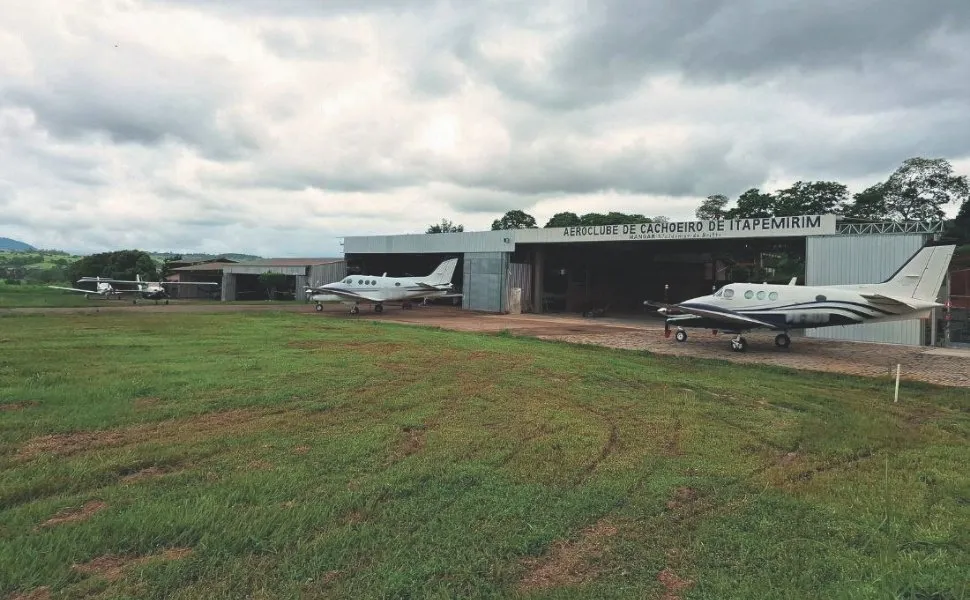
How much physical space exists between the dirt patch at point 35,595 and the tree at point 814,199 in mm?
72196

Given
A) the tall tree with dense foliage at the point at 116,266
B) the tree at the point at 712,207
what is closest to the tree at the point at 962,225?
the tree at the point at 712,207

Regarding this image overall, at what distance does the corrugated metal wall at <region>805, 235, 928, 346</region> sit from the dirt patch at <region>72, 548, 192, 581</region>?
24966mm

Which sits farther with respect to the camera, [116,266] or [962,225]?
[116,266]

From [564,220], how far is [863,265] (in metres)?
63.7

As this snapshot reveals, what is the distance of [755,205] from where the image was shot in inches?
2635

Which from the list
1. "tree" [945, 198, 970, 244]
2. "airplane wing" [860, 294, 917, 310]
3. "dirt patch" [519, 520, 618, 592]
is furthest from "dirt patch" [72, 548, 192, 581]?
"tree" [945, 198, 970, 244]

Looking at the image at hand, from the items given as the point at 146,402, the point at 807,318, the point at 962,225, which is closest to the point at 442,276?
the point at 807,318

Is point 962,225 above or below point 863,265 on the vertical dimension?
above

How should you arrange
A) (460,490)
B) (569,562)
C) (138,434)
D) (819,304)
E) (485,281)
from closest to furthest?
(569,562) < (460,490) < (138,434) < (819,304) < (485,281)

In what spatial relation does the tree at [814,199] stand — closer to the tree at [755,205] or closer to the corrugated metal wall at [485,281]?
the tree at [755,205]

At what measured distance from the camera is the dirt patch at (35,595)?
2979 mm

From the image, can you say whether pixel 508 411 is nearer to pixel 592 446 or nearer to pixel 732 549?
pixel 592 446

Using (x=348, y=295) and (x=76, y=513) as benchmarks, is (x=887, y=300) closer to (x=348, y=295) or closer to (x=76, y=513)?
(x=76, y=513)

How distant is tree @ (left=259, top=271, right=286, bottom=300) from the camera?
47688 millimetres
